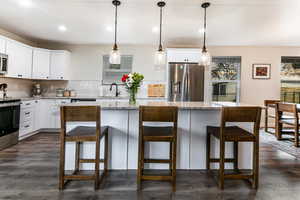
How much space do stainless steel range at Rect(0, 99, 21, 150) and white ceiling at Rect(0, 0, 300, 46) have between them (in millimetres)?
1650

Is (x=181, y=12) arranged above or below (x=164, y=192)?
above

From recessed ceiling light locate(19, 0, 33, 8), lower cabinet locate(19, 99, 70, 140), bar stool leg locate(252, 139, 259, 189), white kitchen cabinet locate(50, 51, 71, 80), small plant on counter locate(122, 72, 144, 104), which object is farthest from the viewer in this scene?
white kitchen cabinet locate(50, 51, 71, 80)

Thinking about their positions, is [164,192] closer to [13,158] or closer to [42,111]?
[13,158]

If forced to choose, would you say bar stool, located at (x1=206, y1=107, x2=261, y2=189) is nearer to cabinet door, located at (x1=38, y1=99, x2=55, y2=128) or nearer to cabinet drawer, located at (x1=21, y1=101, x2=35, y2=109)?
cabinet drawer, located at (x1=21, y1=101, x2=35, y2=109)

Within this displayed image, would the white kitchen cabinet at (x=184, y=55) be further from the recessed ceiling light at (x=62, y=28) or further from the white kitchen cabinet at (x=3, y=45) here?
the white kitchen cabinet at (x=3, y=45)

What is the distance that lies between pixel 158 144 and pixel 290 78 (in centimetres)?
501

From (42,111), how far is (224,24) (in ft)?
15.2

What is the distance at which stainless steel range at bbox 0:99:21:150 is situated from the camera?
126 inches

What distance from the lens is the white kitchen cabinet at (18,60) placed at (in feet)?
12.2

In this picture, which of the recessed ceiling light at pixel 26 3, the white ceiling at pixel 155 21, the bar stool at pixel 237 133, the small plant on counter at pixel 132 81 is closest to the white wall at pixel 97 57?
the white ceiling at pixel 155 21

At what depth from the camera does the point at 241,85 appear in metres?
5.18

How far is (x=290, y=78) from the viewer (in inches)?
205

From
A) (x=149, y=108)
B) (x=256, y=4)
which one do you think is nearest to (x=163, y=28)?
(x=256, y=4)

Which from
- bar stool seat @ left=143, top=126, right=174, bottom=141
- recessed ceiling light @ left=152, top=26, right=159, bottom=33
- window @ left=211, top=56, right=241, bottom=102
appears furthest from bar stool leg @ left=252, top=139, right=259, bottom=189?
window @ left=211, top=56, right=241, bottom=102
